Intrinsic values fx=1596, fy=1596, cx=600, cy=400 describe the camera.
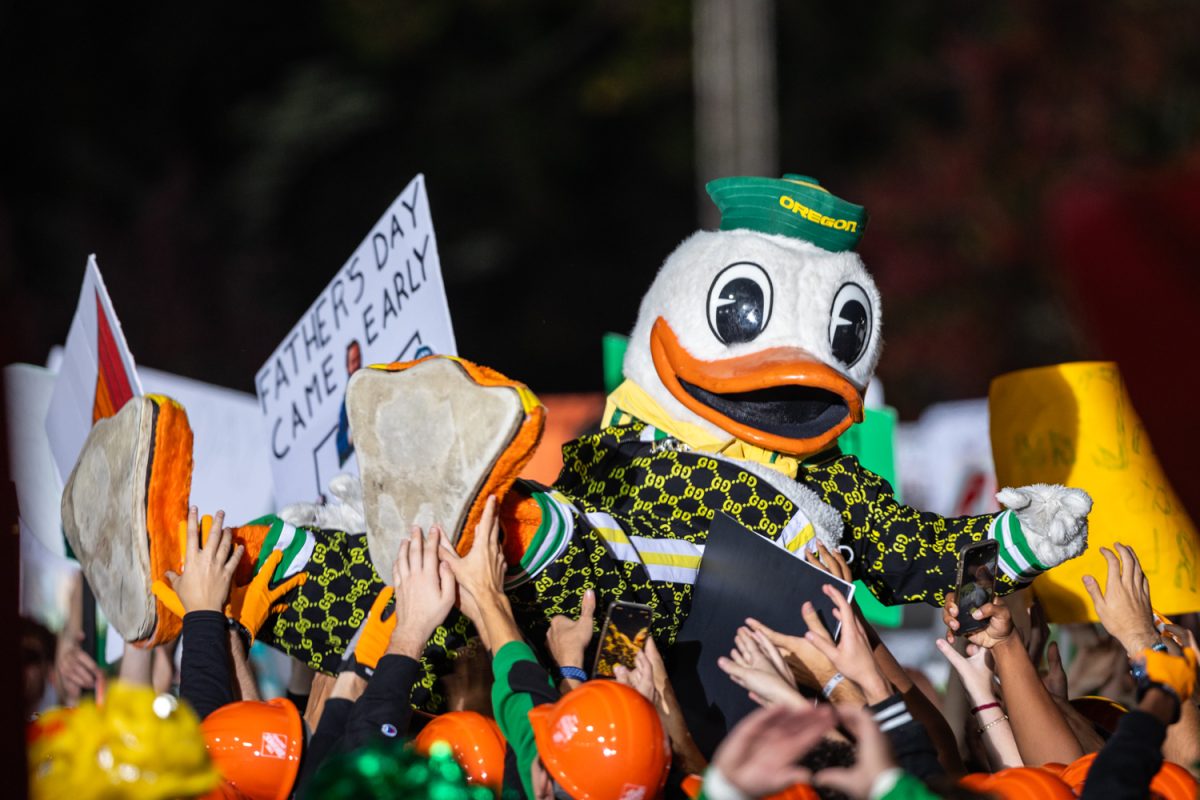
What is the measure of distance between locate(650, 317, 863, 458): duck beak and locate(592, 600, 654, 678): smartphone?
69cm

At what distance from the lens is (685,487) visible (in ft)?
11.6

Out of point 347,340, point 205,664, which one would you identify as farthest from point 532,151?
point 205,664

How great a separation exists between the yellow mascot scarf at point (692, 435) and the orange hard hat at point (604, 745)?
110cm

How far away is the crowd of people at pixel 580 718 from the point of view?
229 cm

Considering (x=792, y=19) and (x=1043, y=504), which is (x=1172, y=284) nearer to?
(x=1043, y=504)

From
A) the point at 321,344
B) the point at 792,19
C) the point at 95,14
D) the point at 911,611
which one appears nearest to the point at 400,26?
the point at 95,14

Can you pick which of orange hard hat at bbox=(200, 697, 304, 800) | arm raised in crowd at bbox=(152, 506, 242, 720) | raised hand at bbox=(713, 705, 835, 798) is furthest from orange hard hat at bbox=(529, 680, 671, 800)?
arm raised in crowd at bbox=(152, 506, 242, 720)

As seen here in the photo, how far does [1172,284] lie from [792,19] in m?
14.7

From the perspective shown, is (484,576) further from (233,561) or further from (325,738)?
(233,561)

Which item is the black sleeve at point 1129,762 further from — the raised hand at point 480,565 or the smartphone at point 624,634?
the raised hand at point 480,565

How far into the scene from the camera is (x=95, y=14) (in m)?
15.5

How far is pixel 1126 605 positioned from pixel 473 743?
1256 mm

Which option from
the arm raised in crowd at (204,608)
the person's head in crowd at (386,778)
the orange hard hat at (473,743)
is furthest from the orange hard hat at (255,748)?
the person's head in crowd at (386,778)

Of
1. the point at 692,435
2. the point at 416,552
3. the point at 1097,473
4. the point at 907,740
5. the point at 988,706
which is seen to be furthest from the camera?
the point at 1097,473
